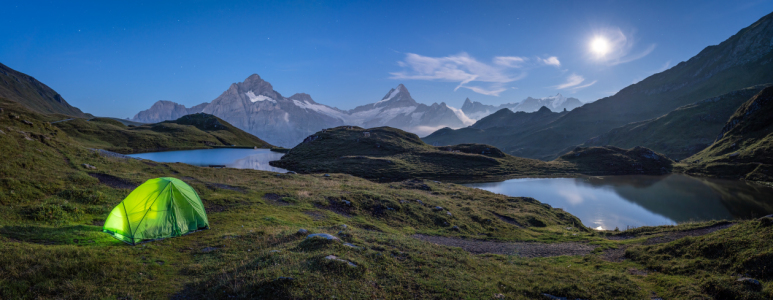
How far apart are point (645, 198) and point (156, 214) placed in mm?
81760

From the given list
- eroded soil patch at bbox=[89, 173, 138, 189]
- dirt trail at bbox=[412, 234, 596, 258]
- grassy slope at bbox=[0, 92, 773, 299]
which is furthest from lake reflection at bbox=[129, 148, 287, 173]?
dirt trail at bbox=[412, 234, 596, 258]

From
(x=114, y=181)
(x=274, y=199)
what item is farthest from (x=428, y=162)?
(x=114, y=181)

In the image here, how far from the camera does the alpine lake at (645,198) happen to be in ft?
147

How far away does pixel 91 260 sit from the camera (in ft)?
36.1

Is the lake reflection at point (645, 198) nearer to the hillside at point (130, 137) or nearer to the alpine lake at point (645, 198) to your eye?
the alpine lake at point (645, 198)

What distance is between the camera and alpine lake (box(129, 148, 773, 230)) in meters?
44.9

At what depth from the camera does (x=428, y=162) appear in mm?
105688

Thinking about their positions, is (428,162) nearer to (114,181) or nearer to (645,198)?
(645,198)

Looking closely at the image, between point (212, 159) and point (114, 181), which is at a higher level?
point (212, 159)

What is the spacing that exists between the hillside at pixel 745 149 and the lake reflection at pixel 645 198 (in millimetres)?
10678

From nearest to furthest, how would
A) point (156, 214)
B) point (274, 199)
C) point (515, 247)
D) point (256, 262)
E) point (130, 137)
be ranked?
point (256, 262)
point (156, 214)
point (515, 247)
point (274, 199)
point (130, 137)

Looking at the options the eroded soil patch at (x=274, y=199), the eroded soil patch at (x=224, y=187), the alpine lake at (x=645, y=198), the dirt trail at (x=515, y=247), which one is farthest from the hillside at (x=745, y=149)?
the eroded soil patch at (x=224, y=187)

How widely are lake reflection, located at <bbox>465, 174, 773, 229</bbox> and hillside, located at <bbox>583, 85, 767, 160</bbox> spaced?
91.3m

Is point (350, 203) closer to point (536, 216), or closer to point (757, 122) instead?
point (536, 216)
